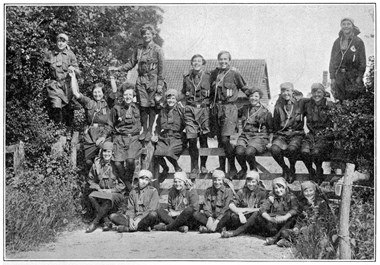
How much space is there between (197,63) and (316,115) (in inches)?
71.0

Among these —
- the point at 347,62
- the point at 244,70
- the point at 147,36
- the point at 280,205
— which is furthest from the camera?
the point at 244,70

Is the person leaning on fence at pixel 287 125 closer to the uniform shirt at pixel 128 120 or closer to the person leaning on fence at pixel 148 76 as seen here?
the person leaning on fence at pixel 148 76

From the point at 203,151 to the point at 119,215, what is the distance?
1483 mm

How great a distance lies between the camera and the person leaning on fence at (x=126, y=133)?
8008mm

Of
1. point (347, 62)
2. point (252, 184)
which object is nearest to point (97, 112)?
point (252, 184)

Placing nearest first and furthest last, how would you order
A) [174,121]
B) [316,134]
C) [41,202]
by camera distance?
[41,202]
[316,134]
[174,121]

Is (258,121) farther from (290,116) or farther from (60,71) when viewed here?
(60,71)

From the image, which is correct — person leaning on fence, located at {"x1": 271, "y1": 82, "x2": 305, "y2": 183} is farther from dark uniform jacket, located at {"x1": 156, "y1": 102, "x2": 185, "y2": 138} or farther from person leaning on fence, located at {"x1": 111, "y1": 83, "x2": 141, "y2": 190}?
person leaning on fence, located at {"x1": 111, "y1": 83, "x2": 141, "y2": 190}

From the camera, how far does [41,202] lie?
770 centimetres

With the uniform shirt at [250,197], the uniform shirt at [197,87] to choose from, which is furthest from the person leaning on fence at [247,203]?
the uniform shirt at [197,87]

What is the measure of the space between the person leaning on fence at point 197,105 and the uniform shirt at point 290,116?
99 cm

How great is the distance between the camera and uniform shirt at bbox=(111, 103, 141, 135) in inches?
321

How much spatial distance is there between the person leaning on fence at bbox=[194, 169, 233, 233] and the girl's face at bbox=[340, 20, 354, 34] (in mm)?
2630

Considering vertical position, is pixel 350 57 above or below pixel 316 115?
above
